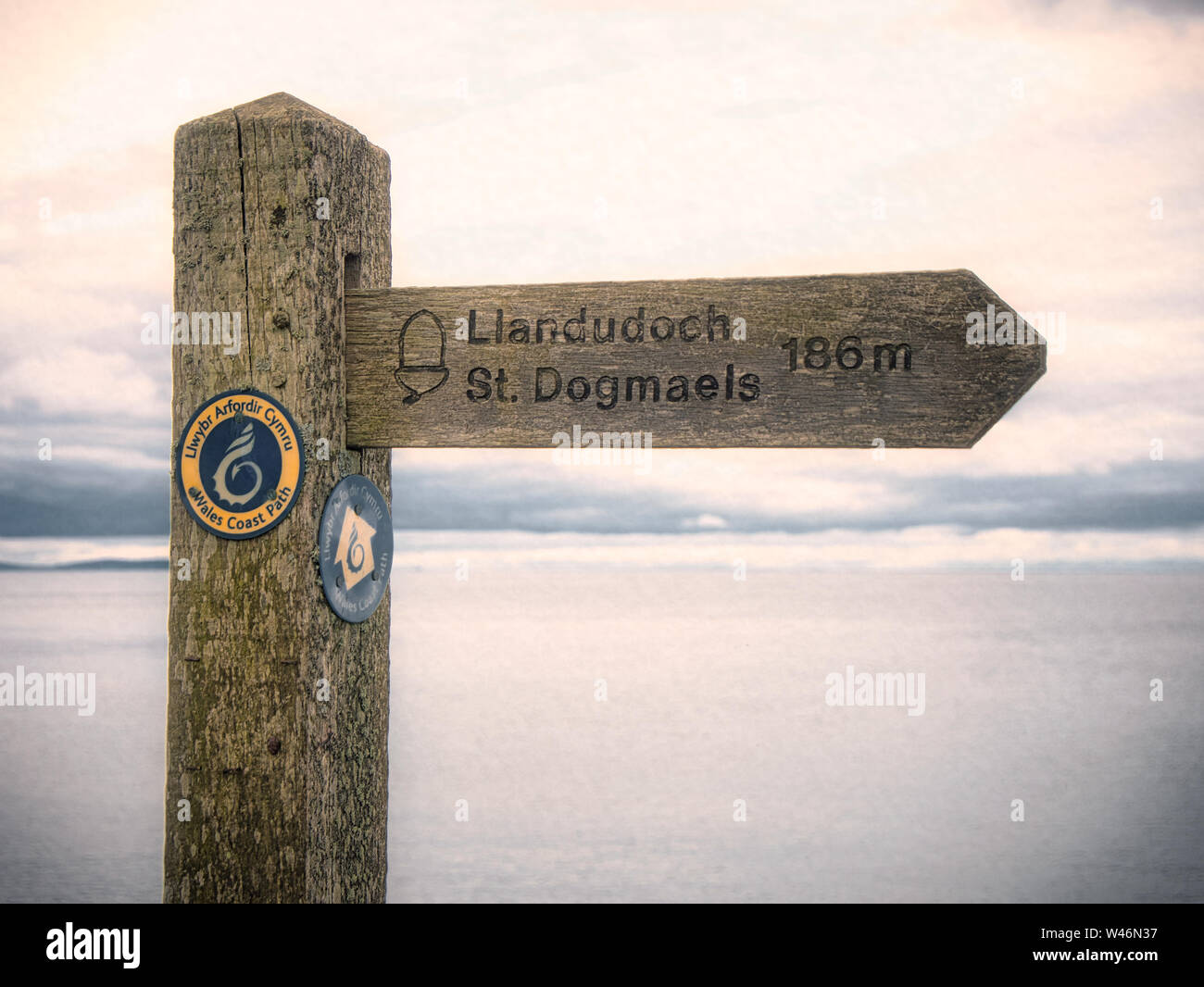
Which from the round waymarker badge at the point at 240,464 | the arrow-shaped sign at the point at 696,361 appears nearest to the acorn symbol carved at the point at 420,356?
the arrow-shaped sign at the point at 696,361

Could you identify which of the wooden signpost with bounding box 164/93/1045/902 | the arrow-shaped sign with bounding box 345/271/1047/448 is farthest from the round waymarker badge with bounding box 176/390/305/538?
the arrow-shaped sign with bounding box 345/271/1047/448

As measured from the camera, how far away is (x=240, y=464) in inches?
79.7

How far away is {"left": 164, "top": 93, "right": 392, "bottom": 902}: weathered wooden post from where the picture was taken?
1991 mm

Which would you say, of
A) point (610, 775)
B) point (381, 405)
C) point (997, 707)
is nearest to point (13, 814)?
point (610, 775)

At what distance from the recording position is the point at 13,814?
19.1ft

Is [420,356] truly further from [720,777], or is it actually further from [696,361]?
[720,777]

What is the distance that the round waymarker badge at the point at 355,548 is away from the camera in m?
2.02

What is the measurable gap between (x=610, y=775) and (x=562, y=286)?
200 inches

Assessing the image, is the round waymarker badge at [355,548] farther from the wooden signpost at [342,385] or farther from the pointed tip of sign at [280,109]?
the pointed tip of sign at [280,109]

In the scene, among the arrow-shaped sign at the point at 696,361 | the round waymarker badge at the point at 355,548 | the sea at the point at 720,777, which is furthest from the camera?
the sea at the point at 720,777

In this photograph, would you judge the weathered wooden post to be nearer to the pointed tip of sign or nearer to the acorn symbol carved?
the pointed tip of sign

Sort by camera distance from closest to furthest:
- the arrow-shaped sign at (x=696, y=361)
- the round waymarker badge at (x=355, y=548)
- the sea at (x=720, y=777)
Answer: the arrow-shaped sign at (x=696, y=361) → the round waymarker badge at (x=355, y=548) → the sea at (x=720, y=777)

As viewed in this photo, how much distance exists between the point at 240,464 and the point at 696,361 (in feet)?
3.08

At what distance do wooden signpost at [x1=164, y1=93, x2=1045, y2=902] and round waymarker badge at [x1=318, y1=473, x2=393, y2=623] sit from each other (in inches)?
1.1
